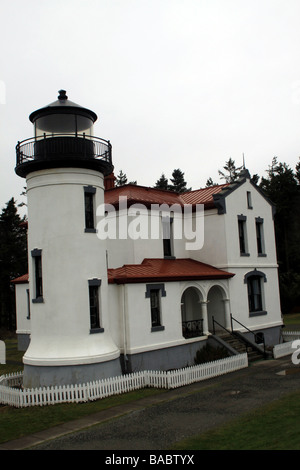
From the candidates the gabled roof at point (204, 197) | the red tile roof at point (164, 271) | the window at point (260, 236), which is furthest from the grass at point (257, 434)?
the window at point (260, 236)

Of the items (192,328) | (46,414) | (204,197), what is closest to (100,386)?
(46,414)

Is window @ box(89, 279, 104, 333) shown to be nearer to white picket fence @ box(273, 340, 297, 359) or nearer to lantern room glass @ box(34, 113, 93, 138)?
lantern room glass @ box(34, 113, 93, 138)

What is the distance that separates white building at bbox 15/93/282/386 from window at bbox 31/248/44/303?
1.6 inches

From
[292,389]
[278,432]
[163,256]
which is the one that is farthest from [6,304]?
[278,432]

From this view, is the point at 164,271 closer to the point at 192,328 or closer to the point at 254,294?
the point at 192,328

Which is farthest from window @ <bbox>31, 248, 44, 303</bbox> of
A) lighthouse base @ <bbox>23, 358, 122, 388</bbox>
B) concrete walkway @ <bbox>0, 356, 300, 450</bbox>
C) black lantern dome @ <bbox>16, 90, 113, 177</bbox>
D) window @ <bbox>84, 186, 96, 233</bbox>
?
concrete walkway @ <bbox>0, 356, 300, 450</bbox>

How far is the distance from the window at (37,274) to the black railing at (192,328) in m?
7.66

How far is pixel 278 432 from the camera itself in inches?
426

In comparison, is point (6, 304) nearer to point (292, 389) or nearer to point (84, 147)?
point (84, 147)

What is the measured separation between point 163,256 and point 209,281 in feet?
9.16

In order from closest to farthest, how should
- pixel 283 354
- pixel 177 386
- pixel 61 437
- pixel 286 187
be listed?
pixel 61 437 < pixel 177 386 < pixel 283 354 < pixel 286 187

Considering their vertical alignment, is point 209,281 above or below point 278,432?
above

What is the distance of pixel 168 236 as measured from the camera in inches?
981

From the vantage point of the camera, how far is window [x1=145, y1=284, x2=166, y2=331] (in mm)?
20281
